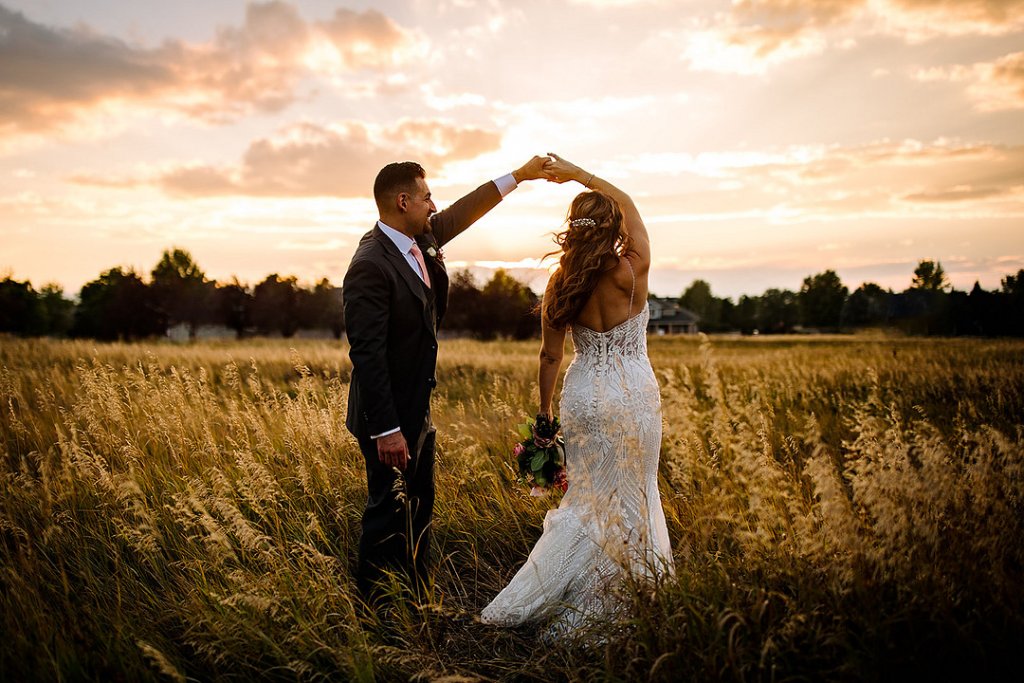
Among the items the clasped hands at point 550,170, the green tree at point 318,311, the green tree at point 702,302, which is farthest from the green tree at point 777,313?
the clasped hands at point 550,170

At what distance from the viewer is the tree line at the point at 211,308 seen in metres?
54.2

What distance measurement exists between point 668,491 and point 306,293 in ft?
221

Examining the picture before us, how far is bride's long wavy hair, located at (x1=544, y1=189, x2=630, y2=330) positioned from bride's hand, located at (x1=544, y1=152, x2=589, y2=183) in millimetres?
562

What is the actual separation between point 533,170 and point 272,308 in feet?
215

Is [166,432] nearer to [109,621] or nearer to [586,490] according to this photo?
[109,621]

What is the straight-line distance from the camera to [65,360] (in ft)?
48.1

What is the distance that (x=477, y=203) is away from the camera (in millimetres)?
4652

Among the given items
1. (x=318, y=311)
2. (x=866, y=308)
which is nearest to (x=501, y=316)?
(x=318, y=311)

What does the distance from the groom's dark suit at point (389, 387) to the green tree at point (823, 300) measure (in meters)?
105

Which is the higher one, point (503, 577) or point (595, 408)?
point (595, 408)

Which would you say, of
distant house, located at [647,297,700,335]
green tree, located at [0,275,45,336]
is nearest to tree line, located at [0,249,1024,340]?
green tree, located at [0,275,45,336]

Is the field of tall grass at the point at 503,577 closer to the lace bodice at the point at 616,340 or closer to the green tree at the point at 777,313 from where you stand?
the lace bodice at the point at 616,340

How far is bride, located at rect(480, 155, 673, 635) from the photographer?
3.71m

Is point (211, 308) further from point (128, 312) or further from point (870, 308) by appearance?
point (870, 308)
